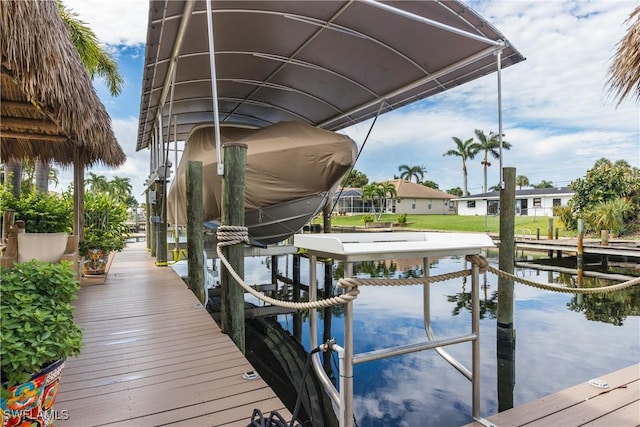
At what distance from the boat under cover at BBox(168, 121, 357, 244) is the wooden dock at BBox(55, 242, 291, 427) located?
174cm

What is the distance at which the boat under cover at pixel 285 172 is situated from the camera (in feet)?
16.0

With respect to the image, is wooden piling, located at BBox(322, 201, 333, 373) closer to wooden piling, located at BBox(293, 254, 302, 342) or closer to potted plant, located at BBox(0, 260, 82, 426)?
wooden piling, located at BBox(293, 254, 302, 342)

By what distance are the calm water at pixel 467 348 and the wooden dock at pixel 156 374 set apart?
169cm

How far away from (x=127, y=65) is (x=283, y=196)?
45.3 ft

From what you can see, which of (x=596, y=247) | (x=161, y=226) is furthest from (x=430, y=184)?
(x=161, y=226)

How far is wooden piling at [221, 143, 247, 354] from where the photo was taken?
3.25 metres

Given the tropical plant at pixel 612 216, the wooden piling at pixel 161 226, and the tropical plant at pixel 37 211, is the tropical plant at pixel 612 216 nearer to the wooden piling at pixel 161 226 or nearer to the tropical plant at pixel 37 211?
the wooden piling at pixel 161 226

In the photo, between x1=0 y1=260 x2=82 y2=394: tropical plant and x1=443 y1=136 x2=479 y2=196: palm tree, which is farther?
x1=443 y1=136 x2=479 y2=196: palm tree

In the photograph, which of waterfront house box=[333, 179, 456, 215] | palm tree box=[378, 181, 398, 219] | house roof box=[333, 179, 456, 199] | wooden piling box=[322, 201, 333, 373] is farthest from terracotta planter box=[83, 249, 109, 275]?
house roof box=[333, 179, 456, 199]

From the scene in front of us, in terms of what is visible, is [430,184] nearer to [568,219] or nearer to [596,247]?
[568,219]

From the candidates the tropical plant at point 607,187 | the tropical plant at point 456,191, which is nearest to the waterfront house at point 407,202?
the tropical plant at point 456,191

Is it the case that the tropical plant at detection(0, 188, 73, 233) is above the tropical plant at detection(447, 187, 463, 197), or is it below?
below

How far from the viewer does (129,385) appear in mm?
2387

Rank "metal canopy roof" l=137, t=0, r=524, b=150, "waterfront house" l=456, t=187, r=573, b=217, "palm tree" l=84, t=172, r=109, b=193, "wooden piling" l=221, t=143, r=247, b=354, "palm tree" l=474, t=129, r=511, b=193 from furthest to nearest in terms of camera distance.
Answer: "palm tree" l=84, t=172, r=109, b=193 < "palm tree" l=474, t=129, r=511, b=193 < "waterfront house" l=456, t=187, r=573, b=217 < "metal canopy roof" l=137, t=0, r=524, b=150 < "wooden piling" l=221, t=143, r=247, b=354
